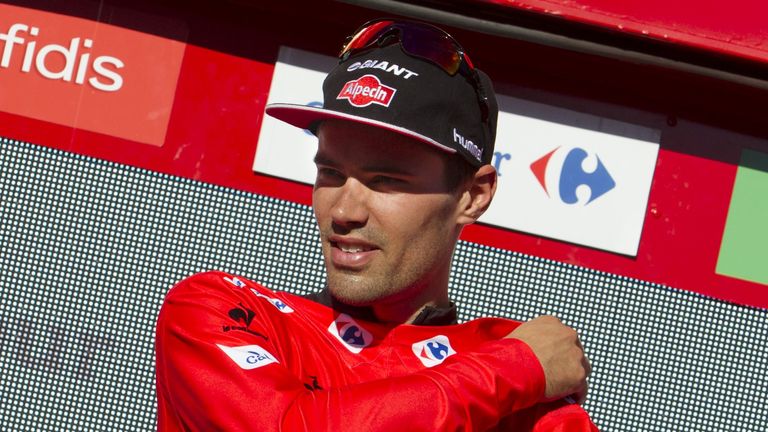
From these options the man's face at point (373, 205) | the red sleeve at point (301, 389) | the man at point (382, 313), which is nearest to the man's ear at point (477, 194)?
the man at point (382, 313)

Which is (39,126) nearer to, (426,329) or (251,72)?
(251,72)

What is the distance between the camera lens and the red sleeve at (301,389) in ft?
5.75

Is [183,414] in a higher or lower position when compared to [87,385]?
higher

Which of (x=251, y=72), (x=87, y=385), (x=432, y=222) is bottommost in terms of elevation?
(x=87, y=385)

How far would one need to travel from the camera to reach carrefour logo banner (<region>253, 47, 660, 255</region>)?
3371 millimetres

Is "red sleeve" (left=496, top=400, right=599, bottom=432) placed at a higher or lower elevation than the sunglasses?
lower

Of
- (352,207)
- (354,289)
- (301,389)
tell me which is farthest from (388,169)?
(301,389)

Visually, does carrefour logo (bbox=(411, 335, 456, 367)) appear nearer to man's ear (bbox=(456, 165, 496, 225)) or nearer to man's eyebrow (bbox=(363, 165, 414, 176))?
man's ear (bbox=(456, 165, 496, 225))

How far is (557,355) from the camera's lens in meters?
2.02

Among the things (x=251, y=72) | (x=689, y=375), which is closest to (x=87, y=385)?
(x=251, y=72)

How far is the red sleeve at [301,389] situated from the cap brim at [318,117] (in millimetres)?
412

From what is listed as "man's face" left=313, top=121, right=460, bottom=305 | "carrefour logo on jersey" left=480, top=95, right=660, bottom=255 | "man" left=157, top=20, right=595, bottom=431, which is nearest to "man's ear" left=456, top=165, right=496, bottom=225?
"man" left=157, top=20, right=595, bottom=431

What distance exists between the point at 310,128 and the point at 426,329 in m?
0.54

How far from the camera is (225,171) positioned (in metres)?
3.41
